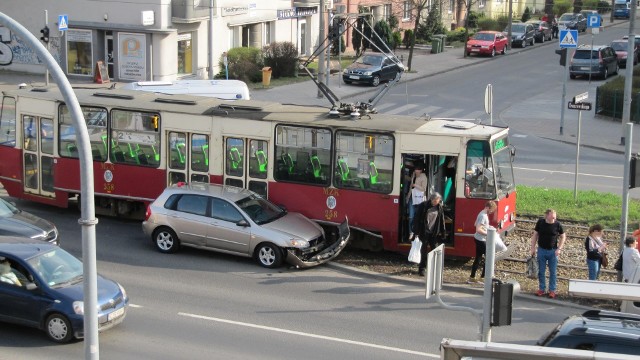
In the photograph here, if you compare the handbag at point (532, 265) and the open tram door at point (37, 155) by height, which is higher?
the open tram door at point (37, 155)

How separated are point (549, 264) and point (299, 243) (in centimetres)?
450

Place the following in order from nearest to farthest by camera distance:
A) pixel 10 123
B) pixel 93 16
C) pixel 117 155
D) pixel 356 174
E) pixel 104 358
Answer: pixel 104 358 < pixel 356 174 < pixel 117 155 < pixel 10 123 < pixel 93 16

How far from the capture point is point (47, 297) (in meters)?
14.5

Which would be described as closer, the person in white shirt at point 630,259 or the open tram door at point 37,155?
the person in white shirt at point 630,259

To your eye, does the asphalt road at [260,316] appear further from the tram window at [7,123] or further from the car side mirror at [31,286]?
the tram window at [7,123]

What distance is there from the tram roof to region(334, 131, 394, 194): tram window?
0.74 feet

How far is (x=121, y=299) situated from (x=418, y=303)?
5079 millimetres

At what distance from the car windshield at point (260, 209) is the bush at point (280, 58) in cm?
2745

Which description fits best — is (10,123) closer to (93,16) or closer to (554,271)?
(554,271)

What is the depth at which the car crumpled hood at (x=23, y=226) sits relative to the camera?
60.7 feet

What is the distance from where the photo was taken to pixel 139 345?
48.2 ft

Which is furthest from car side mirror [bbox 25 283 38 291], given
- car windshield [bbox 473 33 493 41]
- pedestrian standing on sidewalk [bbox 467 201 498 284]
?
car windshield [bbox 473 33 493 41]

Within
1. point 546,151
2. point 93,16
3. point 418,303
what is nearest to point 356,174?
point 418,303

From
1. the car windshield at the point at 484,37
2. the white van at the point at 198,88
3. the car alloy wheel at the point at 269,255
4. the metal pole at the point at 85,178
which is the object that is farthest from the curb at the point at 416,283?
the car windshield at the point at 484,37
